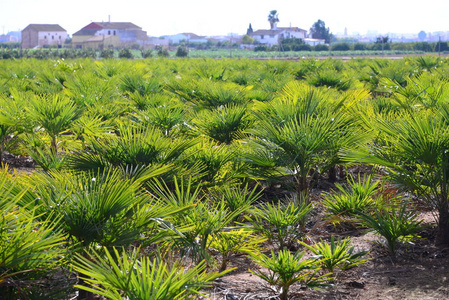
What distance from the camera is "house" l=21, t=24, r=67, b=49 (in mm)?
95375

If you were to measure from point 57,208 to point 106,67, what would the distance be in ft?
41.0

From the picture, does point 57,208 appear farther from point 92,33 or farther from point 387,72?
point 92,33

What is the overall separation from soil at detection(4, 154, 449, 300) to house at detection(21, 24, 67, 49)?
9787cm

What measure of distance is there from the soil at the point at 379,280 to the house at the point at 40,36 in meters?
97.9

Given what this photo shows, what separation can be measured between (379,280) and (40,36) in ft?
334

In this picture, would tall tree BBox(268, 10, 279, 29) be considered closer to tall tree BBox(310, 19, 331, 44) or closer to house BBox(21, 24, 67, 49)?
tall tree BBox(310, 19, 331, 44)

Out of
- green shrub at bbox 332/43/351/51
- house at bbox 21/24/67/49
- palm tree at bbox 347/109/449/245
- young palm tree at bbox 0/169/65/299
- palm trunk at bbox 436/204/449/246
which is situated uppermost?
house at bbox 21/24/67/49

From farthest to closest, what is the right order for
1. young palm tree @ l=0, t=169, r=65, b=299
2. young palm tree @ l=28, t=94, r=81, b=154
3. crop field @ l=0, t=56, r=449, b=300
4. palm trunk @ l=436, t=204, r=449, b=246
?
1. young palm tree @ l=28, t=94, r=81, b=154
2. palm trunk @ l=436, t=204, r=449, b=246
3. crop field @ l=0, t=56, r=449, b=300
4. young palm tree @ l=0, t=169, r=65, b=299

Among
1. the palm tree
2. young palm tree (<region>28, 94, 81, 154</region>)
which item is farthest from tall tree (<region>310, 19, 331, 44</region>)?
the palm tree

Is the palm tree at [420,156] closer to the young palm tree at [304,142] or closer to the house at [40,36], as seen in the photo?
the young palm tree at [304,142]

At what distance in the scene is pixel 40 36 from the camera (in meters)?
96.0

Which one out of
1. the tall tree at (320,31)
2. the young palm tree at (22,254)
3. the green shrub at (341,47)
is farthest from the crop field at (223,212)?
the tall tree at (320,31)

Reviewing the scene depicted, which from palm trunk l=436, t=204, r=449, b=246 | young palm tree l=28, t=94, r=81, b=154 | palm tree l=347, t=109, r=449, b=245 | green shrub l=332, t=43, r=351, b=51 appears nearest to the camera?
palm tree l=347, t=109, r=449, b=245

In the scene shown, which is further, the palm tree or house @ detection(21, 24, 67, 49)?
house @ detection(21, 24, 67, 49)
